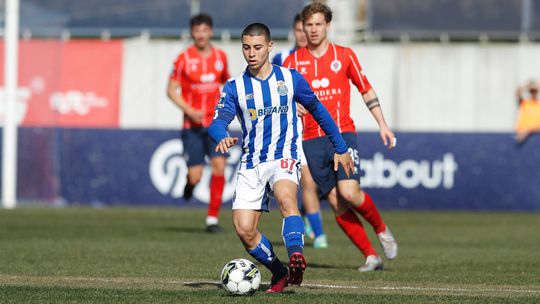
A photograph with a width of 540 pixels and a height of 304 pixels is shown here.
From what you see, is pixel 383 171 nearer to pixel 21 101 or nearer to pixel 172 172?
pixel 172 172

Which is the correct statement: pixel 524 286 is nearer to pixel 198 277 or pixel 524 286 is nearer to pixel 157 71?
pixel 198 277

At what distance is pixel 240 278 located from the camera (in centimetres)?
844

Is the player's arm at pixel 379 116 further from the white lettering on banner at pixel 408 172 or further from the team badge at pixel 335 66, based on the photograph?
the white lettering on banner at pixel 408 172

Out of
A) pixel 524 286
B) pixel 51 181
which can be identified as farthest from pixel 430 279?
pixel 51 181

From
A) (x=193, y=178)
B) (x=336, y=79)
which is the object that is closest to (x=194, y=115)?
(x=193, y=178)

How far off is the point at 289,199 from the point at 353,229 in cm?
226

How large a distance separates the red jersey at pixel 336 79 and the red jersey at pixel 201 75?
13.9 ft

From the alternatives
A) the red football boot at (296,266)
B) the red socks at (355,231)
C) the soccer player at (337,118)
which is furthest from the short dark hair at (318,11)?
the red football boot at (296,266)

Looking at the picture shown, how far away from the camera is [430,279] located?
995cm

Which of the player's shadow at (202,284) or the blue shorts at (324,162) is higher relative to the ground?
the blue shorts at (324,162)

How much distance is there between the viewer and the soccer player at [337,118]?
420 inches

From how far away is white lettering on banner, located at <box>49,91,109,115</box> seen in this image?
82.1ft

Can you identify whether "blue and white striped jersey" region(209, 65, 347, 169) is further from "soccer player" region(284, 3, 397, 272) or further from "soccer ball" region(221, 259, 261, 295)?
"soccer player" region(284, 3, 397, 272)

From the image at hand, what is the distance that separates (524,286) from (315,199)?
3.99 metres
